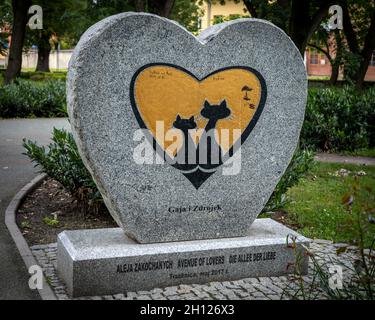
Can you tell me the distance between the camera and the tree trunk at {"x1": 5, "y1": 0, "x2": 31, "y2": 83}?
24312 mm

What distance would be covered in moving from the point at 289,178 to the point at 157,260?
10.1ft

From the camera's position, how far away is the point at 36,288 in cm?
532

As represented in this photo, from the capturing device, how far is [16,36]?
954 inches

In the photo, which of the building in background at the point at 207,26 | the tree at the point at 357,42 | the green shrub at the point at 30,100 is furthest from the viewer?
the building in background at the point at 207,26

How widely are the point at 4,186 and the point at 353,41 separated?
19632 millimetres

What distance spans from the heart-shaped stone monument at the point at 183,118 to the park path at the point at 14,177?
119 centimetres

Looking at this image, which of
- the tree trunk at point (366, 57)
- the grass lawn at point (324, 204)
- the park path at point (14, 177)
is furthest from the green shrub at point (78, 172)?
the tree trunk at point (366, 57)

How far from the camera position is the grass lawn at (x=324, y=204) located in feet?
24.7

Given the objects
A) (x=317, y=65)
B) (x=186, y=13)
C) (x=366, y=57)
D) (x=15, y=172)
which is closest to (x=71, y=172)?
(x=15, y=172)

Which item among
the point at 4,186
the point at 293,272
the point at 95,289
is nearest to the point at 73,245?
the point at 95,289

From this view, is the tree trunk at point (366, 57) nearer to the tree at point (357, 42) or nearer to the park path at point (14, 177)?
the tree at point (357, 42)

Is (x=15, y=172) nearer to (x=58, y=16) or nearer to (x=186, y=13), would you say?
(x=58, y=16)

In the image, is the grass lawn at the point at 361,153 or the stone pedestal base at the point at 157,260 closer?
the stone pedestal base at the point at 157,260
